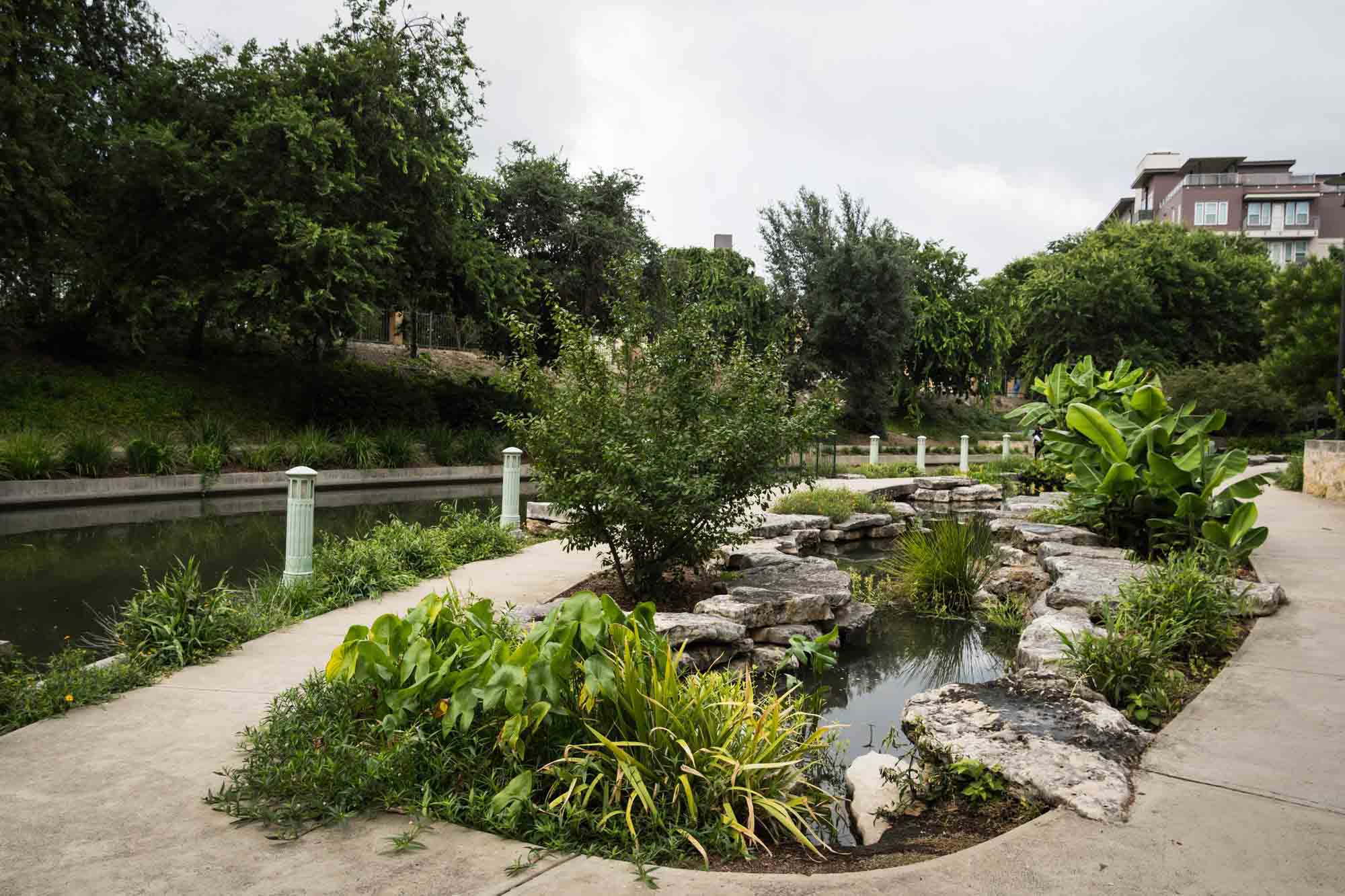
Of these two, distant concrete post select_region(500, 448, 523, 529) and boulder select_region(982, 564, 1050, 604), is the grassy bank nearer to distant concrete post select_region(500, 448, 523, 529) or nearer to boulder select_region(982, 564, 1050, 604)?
distant concrete post select_region(500, 448, 523, 529)

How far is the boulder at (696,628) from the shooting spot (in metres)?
5.80

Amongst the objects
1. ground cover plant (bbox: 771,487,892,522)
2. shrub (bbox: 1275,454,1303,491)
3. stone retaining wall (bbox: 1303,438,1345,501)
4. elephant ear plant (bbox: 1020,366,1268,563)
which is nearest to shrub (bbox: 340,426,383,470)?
ground cover plant (bbox: 771,487,892,522)

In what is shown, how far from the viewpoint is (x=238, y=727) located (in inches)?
167

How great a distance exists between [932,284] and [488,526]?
34.1 metres

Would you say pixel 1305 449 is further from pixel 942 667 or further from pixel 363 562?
pixel 363 562

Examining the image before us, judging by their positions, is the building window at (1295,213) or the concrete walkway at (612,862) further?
the building window at (1295,213)

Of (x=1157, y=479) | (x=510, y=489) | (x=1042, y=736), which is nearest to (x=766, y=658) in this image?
(x=1042, y=736)

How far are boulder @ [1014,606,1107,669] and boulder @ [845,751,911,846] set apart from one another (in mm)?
1134

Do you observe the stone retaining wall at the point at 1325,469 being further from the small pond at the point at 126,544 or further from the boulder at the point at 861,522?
the small pond at the point at 126,544

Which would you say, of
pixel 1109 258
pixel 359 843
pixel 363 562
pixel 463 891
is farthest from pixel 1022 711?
pixel 1109 258

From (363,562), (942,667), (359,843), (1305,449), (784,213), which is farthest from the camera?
(784,213)

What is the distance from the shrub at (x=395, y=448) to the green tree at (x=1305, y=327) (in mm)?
18598

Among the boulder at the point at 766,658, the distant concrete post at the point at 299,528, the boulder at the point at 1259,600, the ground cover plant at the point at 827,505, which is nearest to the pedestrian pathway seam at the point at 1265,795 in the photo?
the boulder at the point at 1259,600

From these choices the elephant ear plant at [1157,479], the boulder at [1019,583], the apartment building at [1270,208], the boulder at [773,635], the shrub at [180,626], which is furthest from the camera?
the apartment building at [1270,208]
